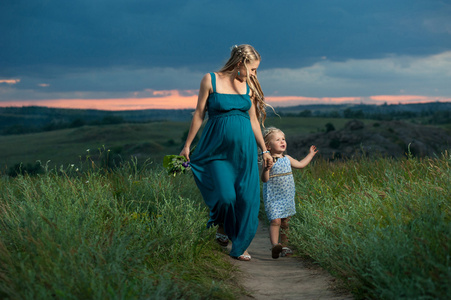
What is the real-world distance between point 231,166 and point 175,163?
2.24 ft

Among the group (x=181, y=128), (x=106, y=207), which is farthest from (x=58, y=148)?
(x=106, y=207)

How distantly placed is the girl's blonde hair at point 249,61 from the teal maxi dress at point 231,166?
156 mm

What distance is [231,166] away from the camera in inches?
215

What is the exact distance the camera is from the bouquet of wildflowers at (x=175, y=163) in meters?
5.45

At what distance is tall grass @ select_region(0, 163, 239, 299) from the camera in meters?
3.40

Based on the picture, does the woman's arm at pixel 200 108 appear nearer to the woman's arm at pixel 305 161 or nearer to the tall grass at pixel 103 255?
the tall grass at pixel 103 255

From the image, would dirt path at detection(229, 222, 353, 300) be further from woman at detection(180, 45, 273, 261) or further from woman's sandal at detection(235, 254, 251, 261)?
woman at detection(180, 45, 273, 261)

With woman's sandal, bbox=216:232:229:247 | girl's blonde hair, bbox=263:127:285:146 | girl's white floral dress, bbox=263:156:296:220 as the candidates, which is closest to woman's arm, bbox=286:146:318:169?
girl's white floral dress, bbox=263:156:296:220

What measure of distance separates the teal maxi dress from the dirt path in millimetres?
386

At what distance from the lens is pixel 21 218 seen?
4695 millimetres

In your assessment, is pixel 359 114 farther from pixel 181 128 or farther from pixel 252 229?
pixel 252 229

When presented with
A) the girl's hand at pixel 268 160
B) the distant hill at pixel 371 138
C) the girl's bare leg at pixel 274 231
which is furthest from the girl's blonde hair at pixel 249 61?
the distant hill at pixel 371 138

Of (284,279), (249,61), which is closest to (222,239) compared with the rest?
(284,279)

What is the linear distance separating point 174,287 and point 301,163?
2.73 meters
